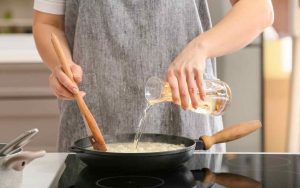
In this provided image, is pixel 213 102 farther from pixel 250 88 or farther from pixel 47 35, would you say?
pixel 250 88

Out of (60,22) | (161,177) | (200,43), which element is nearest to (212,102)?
(200,43)

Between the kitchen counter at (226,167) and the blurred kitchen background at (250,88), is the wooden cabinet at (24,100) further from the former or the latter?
the kitchen counter at (226,167)

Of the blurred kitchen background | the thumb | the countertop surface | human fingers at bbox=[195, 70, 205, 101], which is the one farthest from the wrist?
the countertop surface

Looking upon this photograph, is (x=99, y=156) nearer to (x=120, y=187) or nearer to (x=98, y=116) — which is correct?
(x=120, y=187)

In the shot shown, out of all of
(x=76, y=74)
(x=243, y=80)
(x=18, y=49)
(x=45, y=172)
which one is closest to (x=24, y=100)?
(x=18, y=49)

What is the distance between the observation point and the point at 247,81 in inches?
92.3

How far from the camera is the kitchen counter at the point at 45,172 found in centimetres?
88

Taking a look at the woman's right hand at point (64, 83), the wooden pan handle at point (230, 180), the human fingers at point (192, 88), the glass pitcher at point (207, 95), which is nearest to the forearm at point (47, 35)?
the woman's right hand at point (64, 83)

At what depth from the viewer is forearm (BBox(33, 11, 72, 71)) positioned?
4.30 feet

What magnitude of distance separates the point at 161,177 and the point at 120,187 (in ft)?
0.29

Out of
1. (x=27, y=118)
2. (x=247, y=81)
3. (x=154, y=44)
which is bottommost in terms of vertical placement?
(x=27, y=118)

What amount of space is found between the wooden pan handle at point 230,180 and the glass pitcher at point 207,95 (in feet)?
0.55

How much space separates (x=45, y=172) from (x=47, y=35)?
0.47 metres

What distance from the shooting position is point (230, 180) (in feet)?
2.92
